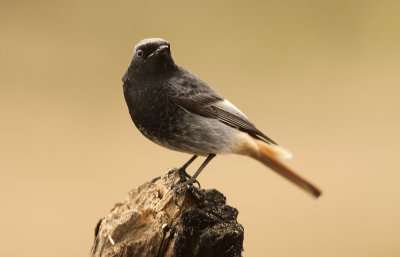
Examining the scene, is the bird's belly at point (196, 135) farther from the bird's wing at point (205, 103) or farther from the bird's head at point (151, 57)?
the bird's head at point (151, 57)

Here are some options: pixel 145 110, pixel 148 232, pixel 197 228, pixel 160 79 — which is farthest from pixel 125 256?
pixel 160 79

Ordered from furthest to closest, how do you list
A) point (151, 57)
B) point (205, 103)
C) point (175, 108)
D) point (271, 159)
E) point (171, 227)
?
point (271, 159), point (205, 103), point (175, 108), point (151, 57), point (171, 227)

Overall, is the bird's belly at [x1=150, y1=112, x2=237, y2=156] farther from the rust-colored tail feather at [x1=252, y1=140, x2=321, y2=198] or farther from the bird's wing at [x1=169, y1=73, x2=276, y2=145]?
the rust-colored tail feather at [x1=252, y1=140, x2=321, y2=198]

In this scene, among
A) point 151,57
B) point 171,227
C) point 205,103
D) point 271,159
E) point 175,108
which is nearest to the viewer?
point 171,227

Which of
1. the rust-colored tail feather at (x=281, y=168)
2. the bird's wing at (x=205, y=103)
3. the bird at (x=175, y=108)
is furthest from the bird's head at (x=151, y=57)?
the rust-colored tail feather at (x=281, y=168)

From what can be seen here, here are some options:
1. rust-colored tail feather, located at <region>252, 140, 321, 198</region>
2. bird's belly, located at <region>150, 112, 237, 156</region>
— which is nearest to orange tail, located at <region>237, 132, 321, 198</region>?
rust-colored tail feather, located at <region>252, 140, 321, 198</region>

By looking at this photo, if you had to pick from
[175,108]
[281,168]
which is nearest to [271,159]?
[281,168]

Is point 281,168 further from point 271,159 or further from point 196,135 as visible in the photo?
point 196,135

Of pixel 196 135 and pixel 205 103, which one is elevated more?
pixel 205 103
